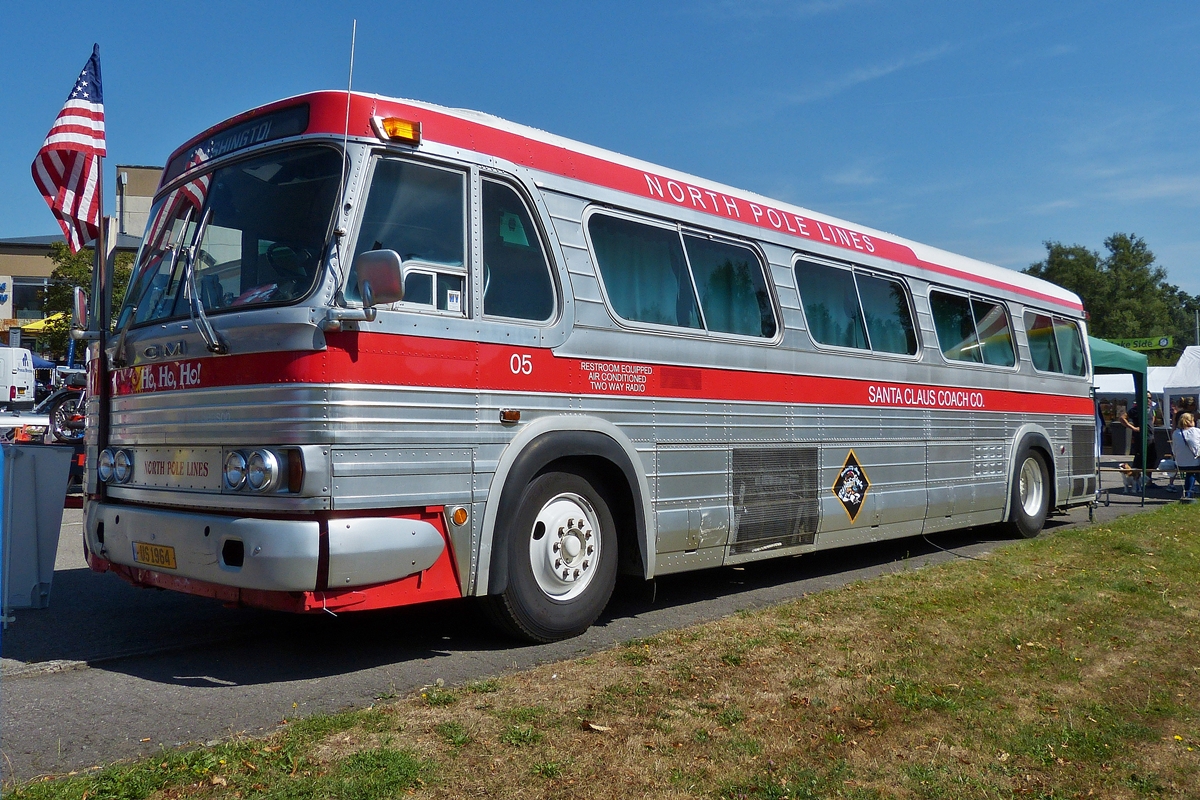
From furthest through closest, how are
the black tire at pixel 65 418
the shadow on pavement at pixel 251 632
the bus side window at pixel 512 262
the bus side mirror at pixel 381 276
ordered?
the black tire at pixel 65 418 → the bus side window at pixel 512 262 → the shadow on pavement at pixel 251 632 → the bus side mirror at pixel 381 276

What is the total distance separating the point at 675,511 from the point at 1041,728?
112 inches

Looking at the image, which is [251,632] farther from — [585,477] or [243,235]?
[243,235]

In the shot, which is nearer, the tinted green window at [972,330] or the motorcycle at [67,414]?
the tinted green window at [972,330]

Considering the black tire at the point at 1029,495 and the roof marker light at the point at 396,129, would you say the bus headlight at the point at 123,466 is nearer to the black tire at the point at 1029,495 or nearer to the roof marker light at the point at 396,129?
the roof marker light at the point at 396,129

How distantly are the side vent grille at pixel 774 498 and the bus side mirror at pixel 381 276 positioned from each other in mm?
3372

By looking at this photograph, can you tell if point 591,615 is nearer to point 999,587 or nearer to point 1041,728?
point 1041,728

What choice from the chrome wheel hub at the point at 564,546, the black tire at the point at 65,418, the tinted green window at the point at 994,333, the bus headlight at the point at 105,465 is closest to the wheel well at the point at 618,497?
the chrome wheel hub at the point at 564,546

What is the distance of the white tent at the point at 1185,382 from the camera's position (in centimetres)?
2592

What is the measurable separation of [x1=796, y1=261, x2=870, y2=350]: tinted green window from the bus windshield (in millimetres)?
4439

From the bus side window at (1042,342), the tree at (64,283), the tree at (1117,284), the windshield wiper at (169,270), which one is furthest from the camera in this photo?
the tree at (1117,284)

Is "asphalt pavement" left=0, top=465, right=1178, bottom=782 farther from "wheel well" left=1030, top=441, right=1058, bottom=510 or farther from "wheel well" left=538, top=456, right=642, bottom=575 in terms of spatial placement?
"wheel well" left=1030, top=441, right=1058, bottom=510

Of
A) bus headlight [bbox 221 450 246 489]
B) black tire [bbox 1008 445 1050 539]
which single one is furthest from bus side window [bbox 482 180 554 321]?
black tire [bbox 1008 445 1050 539]

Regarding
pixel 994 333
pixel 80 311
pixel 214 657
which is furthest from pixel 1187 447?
pixel 80 311

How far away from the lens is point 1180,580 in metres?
8.22
